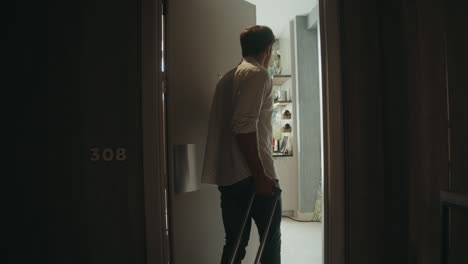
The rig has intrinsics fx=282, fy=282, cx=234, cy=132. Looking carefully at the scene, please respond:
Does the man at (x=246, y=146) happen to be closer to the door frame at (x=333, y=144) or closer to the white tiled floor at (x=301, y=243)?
the door frame at (x=333, y=144)

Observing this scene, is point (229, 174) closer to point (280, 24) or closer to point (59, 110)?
point (59, 110)

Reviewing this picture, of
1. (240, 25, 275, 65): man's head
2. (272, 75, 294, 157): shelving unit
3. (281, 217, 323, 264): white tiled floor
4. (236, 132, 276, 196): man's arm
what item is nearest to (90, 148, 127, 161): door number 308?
(236, 132, 276, 196): man's arm

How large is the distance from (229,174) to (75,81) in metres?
0.82

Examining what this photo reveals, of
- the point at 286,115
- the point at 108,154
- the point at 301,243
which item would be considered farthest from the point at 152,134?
the point at 286,115

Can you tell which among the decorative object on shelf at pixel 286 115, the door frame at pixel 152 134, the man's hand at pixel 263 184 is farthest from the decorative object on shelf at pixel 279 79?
the man's hand at pixel 263 184

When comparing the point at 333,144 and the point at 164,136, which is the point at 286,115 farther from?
the point at 164,136

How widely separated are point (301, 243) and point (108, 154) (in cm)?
212

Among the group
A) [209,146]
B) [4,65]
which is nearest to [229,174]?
[209,146]

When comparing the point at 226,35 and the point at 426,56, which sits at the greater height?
the point at 226,35

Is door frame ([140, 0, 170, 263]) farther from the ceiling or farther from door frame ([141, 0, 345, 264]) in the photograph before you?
the ceiling

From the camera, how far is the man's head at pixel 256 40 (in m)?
1.37

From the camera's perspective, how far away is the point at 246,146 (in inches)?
47.5

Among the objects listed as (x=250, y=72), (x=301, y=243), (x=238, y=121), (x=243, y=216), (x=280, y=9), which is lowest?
(x=301, y=243)

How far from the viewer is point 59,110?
128cm
